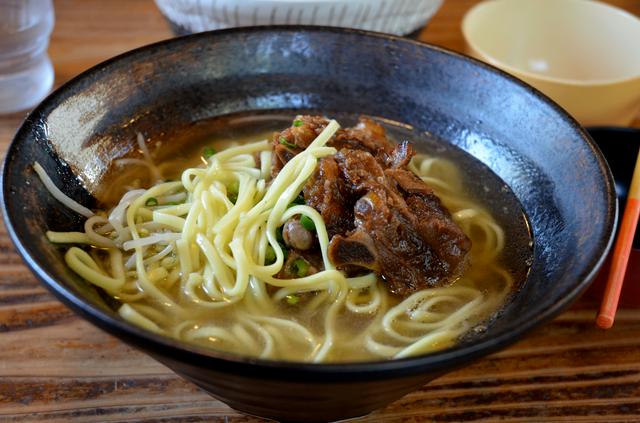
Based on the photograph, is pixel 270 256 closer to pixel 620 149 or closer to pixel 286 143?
pixel 286 143

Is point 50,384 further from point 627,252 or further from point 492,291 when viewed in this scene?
point 627,252

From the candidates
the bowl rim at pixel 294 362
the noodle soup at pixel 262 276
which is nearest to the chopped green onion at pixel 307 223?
the noodle soup at pixel 262 276

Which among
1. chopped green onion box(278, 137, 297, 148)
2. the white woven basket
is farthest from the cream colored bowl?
chopped green onion box(278, 137, 297, 148)

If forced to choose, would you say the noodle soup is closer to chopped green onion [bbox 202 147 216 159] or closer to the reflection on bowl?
chopped green onion [bbox 202 147 216 159]

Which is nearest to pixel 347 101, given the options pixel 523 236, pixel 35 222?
pixel 523 236

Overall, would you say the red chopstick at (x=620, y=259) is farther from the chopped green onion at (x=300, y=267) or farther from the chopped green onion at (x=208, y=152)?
the chopped green onion at (x=208, y=152)

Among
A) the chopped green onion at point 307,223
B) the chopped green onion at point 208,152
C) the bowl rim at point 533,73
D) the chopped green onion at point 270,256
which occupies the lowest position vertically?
the chopped green onion at point 270,256

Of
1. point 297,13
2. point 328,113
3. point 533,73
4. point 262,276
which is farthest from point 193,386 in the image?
Answer: point 533,73
